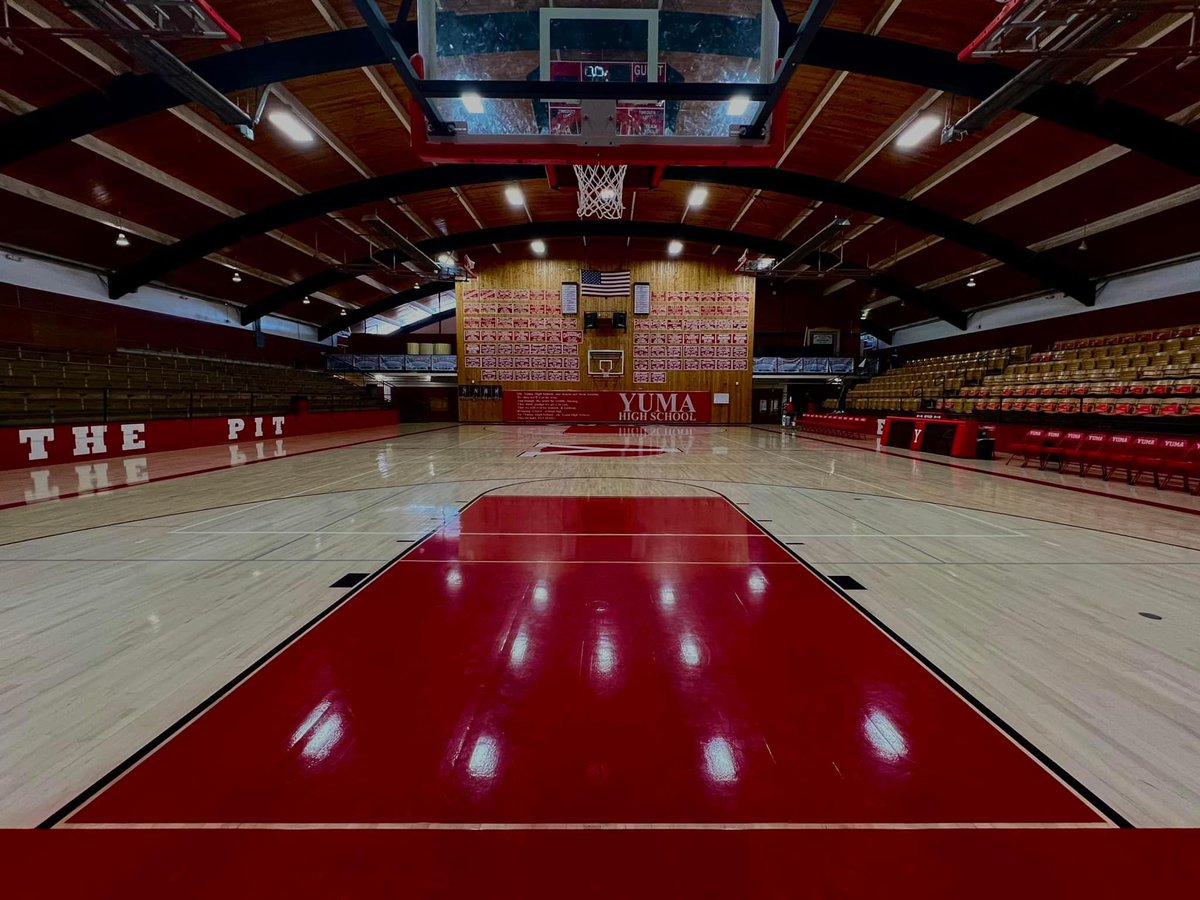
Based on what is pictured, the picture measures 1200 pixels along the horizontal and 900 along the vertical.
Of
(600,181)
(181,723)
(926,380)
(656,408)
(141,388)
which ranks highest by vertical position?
(600,181)

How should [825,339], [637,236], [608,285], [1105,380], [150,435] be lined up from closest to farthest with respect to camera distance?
[150,435] → [1105,380] → [637,236] → [608,285] → [825,339]

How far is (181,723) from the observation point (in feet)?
5.25

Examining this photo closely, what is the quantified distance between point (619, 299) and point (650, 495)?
48.9 feet

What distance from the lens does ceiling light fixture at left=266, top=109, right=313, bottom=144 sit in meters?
9.16

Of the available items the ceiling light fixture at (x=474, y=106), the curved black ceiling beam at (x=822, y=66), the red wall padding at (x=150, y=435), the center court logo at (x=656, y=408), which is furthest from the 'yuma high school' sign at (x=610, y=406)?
the ceiling light fixture at (x=474, y=106)

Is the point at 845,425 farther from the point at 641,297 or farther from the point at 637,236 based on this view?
the point at 637,236

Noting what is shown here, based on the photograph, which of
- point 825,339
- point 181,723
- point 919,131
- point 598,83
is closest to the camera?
point 181,723

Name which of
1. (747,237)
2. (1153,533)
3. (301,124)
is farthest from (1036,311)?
(301,124)

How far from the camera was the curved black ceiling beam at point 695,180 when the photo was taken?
1223 centimetres

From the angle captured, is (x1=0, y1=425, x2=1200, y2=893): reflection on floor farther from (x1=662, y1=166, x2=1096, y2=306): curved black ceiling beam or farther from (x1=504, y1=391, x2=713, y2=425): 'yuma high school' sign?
(x1=504, y1=391, x2=713, y2=425): 'yuma high school' sign

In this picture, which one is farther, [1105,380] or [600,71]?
[1105,380]

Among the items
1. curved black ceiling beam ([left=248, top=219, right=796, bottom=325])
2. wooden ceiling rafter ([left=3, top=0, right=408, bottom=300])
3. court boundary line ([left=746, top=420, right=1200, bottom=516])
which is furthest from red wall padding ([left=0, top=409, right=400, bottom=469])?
court boundary line ([left=746, top=420, right=1200, bottom=516])

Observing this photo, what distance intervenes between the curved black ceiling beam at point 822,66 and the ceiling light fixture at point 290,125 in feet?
4.98

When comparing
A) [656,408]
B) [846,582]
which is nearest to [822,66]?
[846,582]
